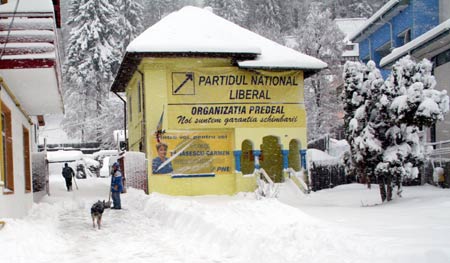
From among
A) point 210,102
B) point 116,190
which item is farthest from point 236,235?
point 210,102

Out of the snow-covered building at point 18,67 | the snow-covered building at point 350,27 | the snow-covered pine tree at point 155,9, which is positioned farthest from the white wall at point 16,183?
the snow-covered pine tree at point 155,9

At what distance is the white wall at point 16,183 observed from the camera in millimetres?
12188

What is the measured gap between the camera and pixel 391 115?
1820 cm

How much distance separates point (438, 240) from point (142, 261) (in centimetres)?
472

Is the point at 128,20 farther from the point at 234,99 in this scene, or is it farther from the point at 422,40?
the point at 422,40

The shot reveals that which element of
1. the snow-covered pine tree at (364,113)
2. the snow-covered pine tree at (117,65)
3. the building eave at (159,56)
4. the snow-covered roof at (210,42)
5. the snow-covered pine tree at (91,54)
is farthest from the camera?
the snow-covered pine tree at (117,65)

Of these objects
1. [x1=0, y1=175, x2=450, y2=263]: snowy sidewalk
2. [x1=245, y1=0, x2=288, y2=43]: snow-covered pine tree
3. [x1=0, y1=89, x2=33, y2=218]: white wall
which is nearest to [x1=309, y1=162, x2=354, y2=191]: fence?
[x1=0, y1=175, x2=450, y2=263]: snowy sidewalk

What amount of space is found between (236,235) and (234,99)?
14.2 metres

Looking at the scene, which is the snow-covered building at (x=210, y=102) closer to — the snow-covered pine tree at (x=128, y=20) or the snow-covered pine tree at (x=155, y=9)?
the snow-covered pine tree at (x=128, y=20)

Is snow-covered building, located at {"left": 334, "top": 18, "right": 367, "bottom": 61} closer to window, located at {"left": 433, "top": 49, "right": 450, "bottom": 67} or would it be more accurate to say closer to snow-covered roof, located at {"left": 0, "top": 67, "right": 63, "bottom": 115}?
window, located at {"left": 433, "top": 49, "right": 450, "bottom": 67}

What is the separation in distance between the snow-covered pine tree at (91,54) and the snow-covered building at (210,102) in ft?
90.0

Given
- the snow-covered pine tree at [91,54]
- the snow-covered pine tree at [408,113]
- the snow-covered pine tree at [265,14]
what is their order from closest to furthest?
the snow-covered pine tree at [408,113] → the snow-covered pine tree at [91,54] → the snow-covered pine tree at [265,14]

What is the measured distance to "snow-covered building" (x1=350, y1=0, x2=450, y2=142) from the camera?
73.0 feet

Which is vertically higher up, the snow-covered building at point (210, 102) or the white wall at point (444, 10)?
the white wall at point (444, 10)
